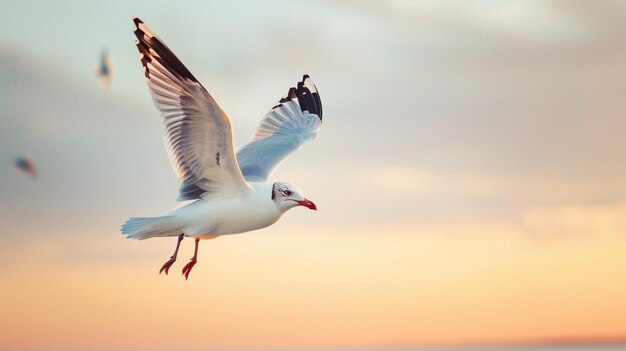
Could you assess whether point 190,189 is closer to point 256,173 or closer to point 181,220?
point 181,220

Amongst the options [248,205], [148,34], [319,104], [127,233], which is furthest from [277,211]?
[319,104]

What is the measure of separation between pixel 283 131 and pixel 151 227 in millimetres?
3629

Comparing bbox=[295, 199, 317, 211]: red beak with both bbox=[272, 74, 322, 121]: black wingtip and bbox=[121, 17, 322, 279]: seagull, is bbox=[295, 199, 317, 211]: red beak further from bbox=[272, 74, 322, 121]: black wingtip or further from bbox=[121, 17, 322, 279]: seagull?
bbox=[272, 74, 322, 121]: black wingtip

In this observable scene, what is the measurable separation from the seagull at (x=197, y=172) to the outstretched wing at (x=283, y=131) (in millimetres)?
1125

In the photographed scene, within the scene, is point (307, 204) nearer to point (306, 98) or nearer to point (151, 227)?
point (151, 227)

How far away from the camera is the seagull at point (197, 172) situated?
7805 mm

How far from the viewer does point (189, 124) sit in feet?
26.1

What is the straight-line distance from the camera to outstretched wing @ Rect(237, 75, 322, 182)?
32.8 ft

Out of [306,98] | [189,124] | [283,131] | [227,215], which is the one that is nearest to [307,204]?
[227,215]

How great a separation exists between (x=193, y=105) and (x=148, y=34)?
0.76 metres

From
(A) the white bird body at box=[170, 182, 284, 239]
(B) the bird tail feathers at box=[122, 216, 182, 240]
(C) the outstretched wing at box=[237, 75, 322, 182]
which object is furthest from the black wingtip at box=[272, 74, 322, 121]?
(B) the bird tail feathers at box=[122, 216, 182, 240]

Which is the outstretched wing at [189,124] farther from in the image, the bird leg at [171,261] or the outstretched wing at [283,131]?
the outstretched wing at [283,131]

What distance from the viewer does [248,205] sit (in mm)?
8125

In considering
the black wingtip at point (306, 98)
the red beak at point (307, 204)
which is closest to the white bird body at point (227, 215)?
the red beak at point (307, 204)
